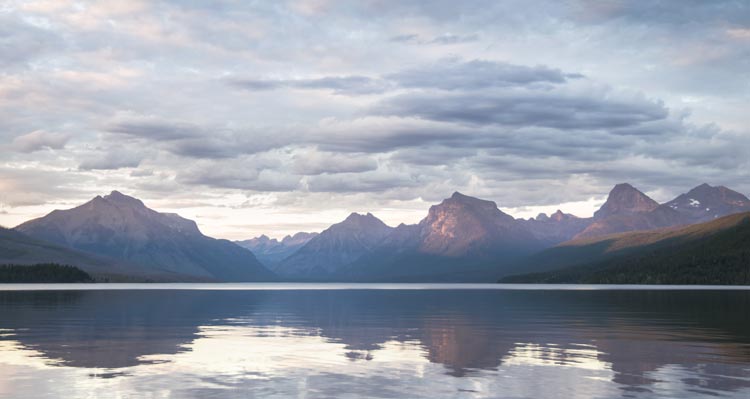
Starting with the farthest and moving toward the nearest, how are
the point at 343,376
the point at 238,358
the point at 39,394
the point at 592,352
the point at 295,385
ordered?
the point at 592,352, the point at 238,358, the point at 343,376, the point at 295,385, the point at 39,394

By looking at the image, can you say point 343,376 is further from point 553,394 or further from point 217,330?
point 217,330

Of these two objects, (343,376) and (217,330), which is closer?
(343,376)

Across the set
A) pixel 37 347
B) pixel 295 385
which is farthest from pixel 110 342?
pixel 295 385

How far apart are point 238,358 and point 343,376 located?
11675 millimetres

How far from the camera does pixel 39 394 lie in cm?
3759

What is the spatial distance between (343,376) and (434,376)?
524cm

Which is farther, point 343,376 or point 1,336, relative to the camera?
point 1,336

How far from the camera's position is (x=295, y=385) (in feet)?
135

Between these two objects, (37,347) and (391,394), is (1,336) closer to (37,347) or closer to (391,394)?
(37,347)

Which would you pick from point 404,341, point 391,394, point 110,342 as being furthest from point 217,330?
point 391,394

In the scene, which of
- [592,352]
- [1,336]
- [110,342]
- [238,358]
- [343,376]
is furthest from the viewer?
[1,336]

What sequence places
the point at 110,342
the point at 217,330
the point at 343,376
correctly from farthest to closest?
the point at 217,330, the point at 110,342, the point at 343,376

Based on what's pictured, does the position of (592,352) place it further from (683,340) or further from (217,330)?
(217,330)

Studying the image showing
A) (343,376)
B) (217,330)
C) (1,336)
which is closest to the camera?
(343,376)
